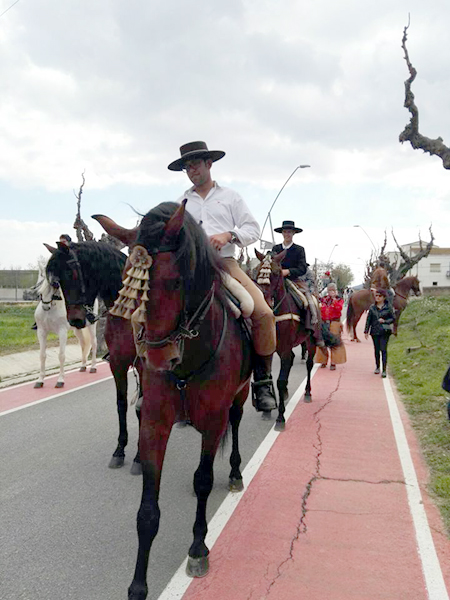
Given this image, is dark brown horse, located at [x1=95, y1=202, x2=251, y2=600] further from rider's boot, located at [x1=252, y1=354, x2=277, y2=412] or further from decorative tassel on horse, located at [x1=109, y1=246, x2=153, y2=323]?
rider's boot, located at [x1=252, y1=354, x2=277, y2=412]

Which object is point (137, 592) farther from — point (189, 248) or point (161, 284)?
point (189, 248)

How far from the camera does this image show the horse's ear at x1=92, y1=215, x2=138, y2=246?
2.69 meters

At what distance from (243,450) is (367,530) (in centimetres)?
212

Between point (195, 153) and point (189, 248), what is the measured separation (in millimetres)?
1410

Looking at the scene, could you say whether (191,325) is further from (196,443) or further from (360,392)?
(360,392)

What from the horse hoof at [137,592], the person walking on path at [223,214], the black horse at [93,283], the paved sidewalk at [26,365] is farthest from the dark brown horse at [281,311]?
the paved sidewalk at [26,365]

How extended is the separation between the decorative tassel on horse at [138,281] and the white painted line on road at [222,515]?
1843 mm

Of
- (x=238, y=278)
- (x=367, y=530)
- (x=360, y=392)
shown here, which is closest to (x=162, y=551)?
(x=367, y=530)

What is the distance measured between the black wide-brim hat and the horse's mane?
1098 millimetres

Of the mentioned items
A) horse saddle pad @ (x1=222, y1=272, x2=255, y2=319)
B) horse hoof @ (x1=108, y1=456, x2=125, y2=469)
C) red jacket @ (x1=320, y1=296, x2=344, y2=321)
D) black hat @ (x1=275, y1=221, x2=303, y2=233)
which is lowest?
horse hoof @ (x1=108, y1=456, x2=125, y2=469)

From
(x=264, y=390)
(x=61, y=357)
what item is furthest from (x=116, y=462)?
(x=61, y=357)

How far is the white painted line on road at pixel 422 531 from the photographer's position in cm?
303

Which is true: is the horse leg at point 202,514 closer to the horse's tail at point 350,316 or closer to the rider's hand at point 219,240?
the rider's hand at point 219,240

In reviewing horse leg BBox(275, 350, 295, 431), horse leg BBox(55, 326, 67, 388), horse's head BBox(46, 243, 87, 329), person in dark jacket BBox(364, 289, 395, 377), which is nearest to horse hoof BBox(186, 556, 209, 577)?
horse's head BBox(46, 243, 87, 329)
